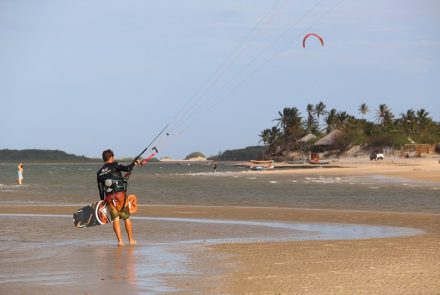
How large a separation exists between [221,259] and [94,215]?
9.95 ft

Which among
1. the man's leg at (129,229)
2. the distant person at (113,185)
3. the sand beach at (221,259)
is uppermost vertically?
the distant person at (113,185)

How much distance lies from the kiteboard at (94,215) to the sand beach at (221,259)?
43 cm

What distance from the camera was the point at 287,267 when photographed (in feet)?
33.9

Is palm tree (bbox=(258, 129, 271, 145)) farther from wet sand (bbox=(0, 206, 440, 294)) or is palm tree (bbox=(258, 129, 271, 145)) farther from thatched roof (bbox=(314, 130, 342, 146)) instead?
wet sand (bbox=(0, 206, 440, 294))

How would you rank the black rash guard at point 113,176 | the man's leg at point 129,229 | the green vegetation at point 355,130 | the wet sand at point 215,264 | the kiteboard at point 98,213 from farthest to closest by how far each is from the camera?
the green vegetation at point 355,130, the man's leg at point 129,229, the kiteboard at point 98,213, the black rash guard at point 113,176, the wet sand at point 215,264

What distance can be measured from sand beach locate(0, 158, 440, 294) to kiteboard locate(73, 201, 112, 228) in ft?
1.42

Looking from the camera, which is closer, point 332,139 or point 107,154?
point 107,154

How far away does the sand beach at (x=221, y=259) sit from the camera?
28.9ft

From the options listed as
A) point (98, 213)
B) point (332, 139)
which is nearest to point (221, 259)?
point (98, 213)

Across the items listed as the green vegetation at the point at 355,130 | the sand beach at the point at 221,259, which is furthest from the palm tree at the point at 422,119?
the sand beach at the point at 221,259

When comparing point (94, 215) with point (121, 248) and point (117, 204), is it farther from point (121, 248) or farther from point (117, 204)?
point (121, 248)

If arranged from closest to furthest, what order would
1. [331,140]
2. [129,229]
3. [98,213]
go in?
[98,213], [129,229], [331,140]

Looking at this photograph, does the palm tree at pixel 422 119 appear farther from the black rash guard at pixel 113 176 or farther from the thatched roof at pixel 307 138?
the black rash guard at pixel 113 176

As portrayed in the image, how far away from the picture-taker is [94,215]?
43.8ft
